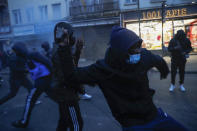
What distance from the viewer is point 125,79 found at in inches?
61.7

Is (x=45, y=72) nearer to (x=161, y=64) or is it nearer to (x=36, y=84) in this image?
(x=36, y=84)

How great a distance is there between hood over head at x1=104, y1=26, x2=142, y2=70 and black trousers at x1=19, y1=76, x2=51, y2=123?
239 cm

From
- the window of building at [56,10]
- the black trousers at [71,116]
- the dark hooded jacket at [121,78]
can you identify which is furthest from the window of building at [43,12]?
the dark hooded jacket at [121,78]

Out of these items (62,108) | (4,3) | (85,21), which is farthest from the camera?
(4,3)

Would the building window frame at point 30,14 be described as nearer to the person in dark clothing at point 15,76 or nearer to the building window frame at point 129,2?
the building window frame at point 129,2

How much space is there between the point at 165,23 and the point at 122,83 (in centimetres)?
1342

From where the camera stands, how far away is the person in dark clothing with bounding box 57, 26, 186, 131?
154 centimetres

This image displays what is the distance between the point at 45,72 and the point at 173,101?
10.1 feet

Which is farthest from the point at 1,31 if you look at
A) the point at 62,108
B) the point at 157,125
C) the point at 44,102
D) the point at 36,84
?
the point at 157,125

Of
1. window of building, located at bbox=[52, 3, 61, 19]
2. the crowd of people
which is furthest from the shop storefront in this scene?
the crowd of people

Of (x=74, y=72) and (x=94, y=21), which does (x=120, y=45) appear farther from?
(x=94, y=21)

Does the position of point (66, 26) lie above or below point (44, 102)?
above

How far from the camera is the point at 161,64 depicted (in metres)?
1.87

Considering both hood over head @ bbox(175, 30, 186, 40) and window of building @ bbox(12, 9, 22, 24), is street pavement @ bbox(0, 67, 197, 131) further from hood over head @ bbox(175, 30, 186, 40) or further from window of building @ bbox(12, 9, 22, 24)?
window of building @ bbox(12, 9, 22, 24)
